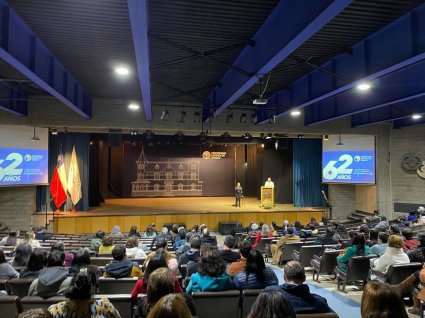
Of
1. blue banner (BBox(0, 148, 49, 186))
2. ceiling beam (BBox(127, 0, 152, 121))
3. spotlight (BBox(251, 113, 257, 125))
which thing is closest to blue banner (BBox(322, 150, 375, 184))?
spotlight (BBox(251, 113, 257, 125))

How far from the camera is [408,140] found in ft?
43.4

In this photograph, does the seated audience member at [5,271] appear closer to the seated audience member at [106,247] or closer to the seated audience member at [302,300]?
the seated audience member at [106,247]

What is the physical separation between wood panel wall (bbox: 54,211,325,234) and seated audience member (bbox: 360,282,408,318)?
11.7 metres

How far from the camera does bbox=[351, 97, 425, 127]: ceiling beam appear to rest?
1029 cm

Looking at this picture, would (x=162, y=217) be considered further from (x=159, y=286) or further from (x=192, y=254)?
(x=159, y=286)

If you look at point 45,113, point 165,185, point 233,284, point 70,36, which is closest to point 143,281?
point 233,284

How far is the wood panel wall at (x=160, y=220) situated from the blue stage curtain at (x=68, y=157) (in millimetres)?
1348

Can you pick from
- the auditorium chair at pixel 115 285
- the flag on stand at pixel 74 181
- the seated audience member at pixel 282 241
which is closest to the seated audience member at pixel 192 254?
the auditorium chair at pixel 115 285

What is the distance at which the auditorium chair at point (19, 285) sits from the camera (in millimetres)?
3539

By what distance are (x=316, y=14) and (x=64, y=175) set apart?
11287mm

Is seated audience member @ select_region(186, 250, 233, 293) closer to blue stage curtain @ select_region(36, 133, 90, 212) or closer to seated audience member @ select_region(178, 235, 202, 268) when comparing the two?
seated audience member @ select_region(178, 235, 202, 268)

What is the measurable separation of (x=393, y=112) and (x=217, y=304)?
10438 mm

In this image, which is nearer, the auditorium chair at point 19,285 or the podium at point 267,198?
the auditorium chair at point 19,285

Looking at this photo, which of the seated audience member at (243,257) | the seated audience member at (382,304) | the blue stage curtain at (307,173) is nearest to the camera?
the seated audience member at (382,304)
